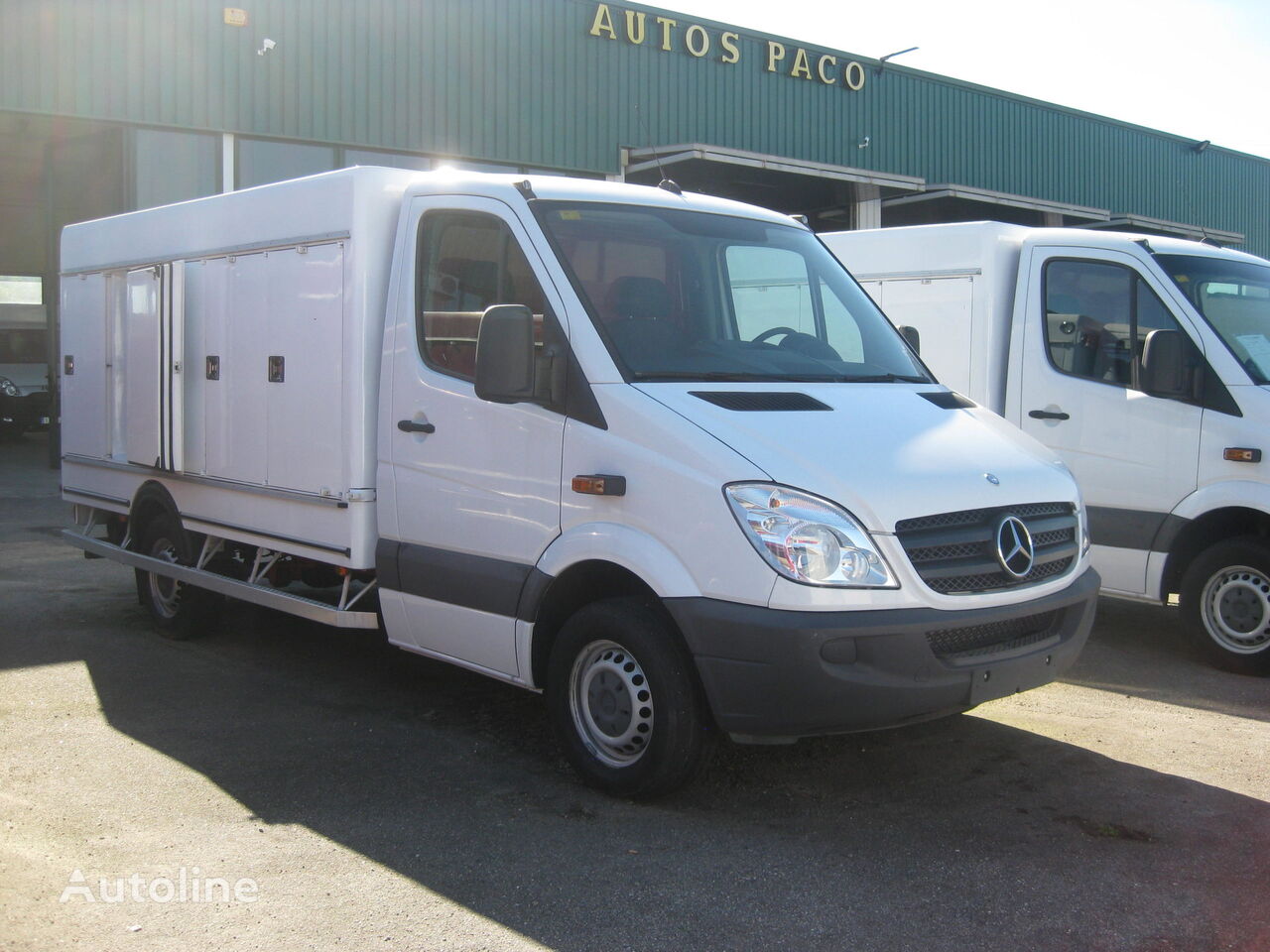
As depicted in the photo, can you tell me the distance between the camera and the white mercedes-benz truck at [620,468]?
13.9 ft

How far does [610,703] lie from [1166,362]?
3.89 meters

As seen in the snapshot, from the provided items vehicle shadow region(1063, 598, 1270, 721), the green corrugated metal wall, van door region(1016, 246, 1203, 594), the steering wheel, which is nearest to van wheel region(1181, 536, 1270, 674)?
vehicle shadow region(1063, 598, 1270, 721)

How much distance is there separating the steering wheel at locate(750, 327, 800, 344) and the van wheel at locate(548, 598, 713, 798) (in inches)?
53.7

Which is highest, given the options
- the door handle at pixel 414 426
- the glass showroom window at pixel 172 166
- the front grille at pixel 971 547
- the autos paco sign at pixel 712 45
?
the autos paco sign at pixel 712 45

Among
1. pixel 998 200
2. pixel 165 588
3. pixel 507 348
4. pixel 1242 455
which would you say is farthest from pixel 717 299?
pixel 998 200

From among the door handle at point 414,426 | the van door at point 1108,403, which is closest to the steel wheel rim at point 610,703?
the door handle at point 414,426

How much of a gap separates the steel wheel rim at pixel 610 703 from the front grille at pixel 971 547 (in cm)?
110

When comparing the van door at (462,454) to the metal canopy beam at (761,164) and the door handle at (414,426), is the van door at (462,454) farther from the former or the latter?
the metal canopy beam at (761,164)

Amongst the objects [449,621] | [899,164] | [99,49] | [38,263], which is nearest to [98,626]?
[449,621]

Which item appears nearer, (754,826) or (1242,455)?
(754,826)

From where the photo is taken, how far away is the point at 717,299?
541 centimetres

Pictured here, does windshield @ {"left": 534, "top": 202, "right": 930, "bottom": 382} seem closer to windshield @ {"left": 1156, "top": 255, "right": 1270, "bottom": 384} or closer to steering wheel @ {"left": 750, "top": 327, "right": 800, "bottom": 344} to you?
steering wheel @ {"left": 750, "top": 327, "right": 800, "bottom": 344}

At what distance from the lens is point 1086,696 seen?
6.41m

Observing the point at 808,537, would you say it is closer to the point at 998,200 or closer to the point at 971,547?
the point at 971,547
